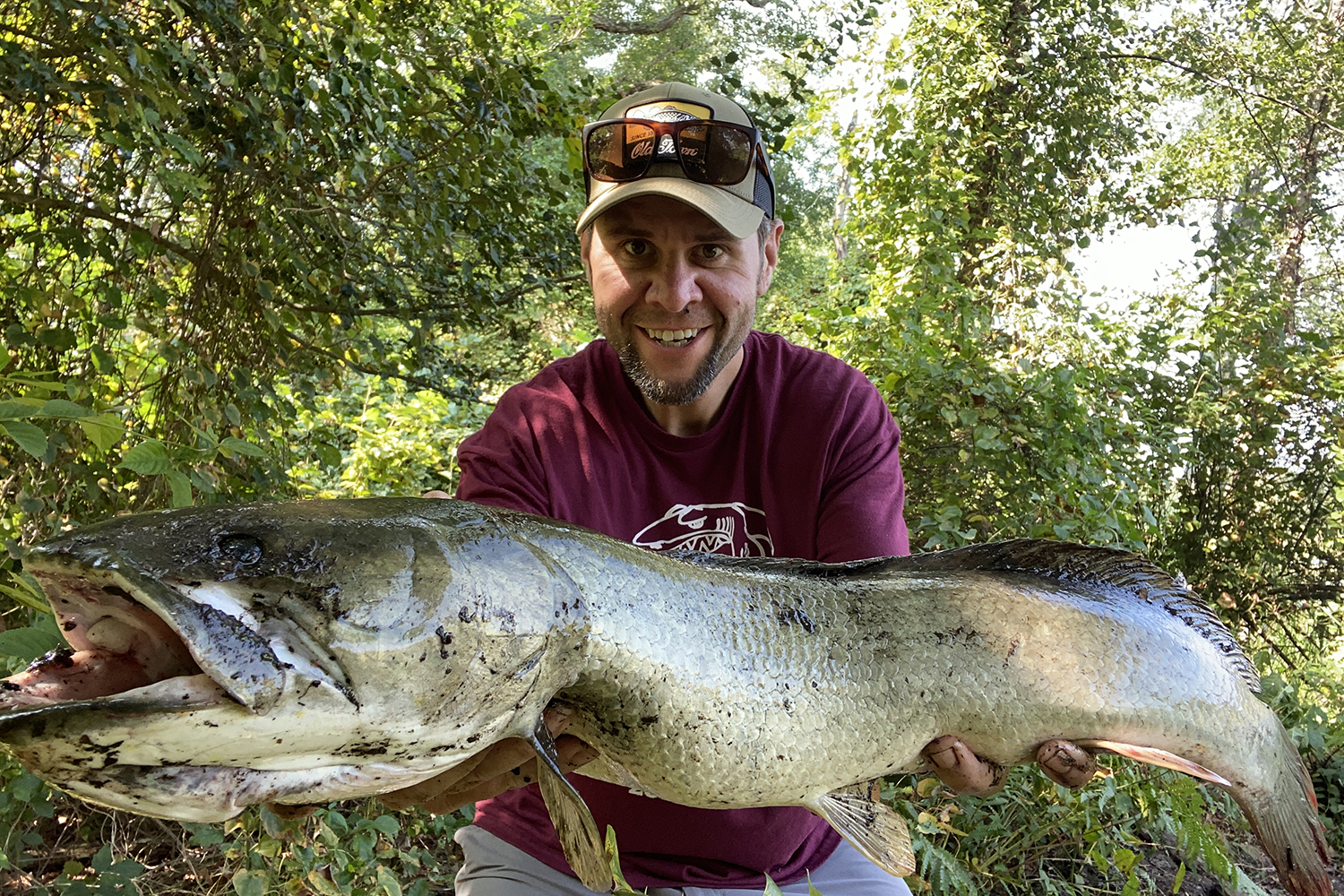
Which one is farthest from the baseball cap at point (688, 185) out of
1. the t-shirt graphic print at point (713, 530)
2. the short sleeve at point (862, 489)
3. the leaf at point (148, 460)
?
the leaf at point (148, 460)

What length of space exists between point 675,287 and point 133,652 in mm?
1537

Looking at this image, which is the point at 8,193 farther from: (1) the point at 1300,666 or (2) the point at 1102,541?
(1) the point at 1300,666

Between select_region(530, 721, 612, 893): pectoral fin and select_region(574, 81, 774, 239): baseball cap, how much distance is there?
4.50ft

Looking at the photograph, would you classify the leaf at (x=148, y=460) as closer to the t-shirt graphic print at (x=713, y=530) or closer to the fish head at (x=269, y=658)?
the fish head at (x=269, y=658)

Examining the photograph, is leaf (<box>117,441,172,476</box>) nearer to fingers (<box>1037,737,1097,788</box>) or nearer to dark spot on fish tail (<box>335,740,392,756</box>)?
dark spot on fish tail (<box>335,740,392,756</box>)

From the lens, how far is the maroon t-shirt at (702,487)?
2156mm

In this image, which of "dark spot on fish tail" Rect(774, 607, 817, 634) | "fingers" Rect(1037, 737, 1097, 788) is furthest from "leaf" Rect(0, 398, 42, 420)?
"fingers" Rect(1037, 737, 1097, 788)

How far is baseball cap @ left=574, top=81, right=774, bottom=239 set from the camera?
2.33m

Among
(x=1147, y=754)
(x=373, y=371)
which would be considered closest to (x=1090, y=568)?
(x=1147, y=754)

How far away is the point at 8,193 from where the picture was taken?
2604 mm

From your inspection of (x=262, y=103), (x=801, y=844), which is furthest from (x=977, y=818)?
(x=262, y=103)

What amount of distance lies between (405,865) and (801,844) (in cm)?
178

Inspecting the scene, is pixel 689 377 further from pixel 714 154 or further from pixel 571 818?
pixel 571 818

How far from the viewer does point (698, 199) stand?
232 cm
